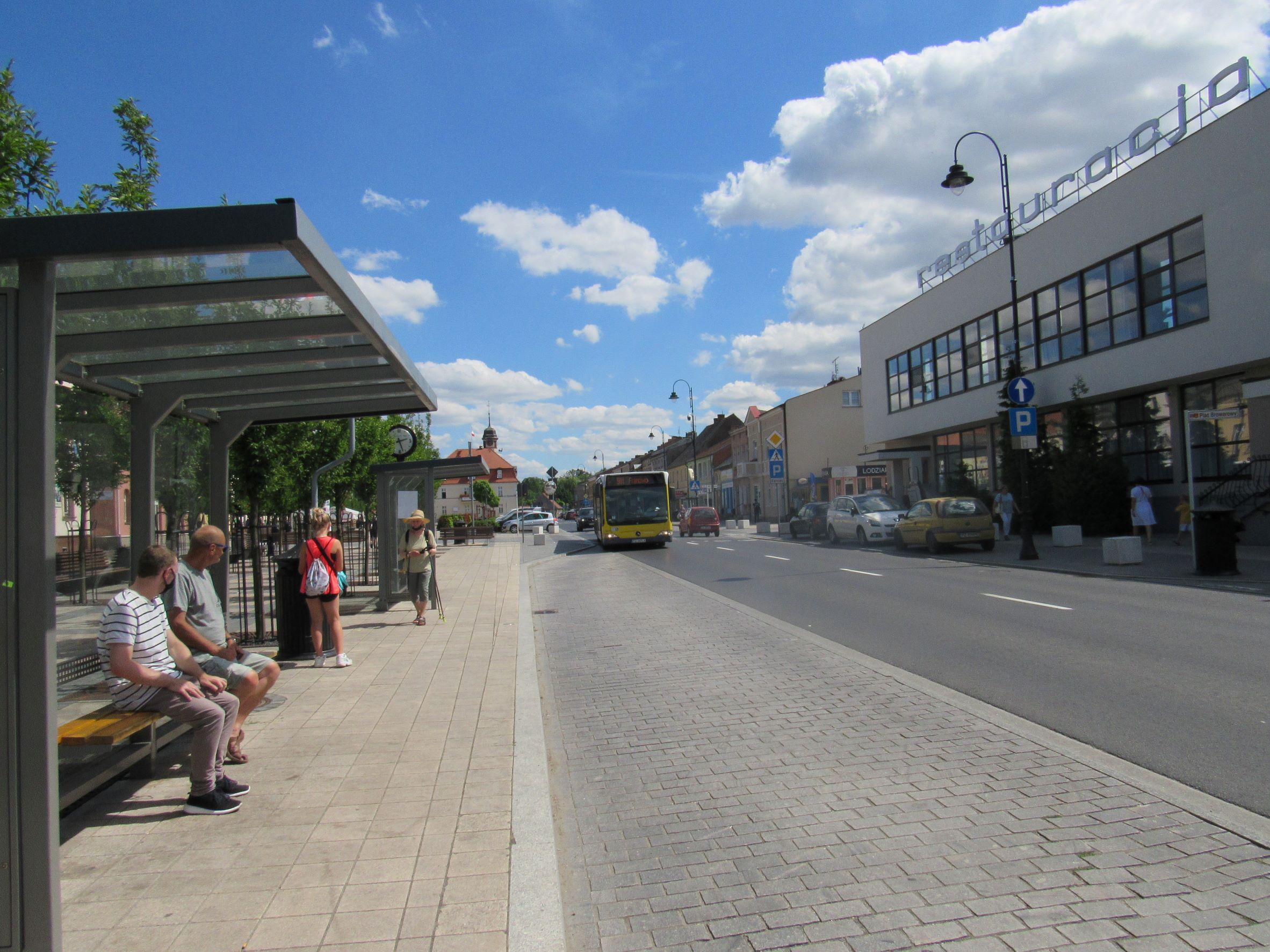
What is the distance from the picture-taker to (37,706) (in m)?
3.05

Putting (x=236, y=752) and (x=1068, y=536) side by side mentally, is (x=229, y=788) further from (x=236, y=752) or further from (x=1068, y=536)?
(x=1068, y=536)

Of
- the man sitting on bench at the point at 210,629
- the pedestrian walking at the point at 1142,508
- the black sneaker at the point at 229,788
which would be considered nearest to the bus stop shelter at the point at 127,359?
the man sitting on bench at the point at 210,629

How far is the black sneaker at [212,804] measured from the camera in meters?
4.76

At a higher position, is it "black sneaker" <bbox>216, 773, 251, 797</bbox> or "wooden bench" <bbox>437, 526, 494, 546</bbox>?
"wooden bench" <bbox>437, 526, 494, 546</bbox>

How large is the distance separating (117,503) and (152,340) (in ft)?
6.32

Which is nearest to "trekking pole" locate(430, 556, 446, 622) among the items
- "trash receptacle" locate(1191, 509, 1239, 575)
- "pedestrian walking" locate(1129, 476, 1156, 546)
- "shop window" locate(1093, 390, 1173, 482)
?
"trash receptacle" locate(1191, 509, 1239, 575)

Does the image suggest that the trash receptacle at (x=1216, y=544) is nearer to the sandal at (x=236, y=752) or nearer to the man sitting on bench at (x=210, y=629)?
Result: the man sitting on bench at (x=210, y=629)

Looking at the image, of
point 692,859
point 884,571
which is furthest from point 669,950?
point 884,571

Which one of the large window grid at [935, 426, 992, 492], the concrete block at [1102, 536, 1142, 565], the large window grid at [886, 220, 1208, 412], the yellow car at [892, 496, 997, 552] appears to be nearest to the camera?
the concrete block at [1102, 536, 1142, 565]

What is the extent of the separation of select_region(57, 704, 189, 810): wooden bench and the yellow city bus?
2582 cm

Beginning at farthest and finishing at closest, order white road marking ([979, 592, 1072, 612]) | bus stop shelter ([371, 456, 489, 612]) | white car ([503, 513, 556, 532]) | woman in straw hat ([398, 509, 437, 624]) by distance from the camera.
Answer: white car ([503, 513, 556, 532]) → bus stop shelter ([371, 456, 489, 612]) → woman in straw hat ([398, 509, 437, 624]) → white road marking ([979, 592, 1072, 612])

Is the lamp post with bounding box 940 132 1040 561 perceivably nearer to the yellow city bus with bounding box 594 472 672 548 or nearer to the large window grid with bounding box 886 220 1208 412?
the large window grid with bounding box 886 220 1208 412

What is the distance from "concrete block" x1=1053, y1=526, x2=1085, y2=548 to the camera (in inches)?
913

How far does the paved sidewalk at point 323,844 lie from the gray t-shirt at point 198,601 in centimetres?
89
